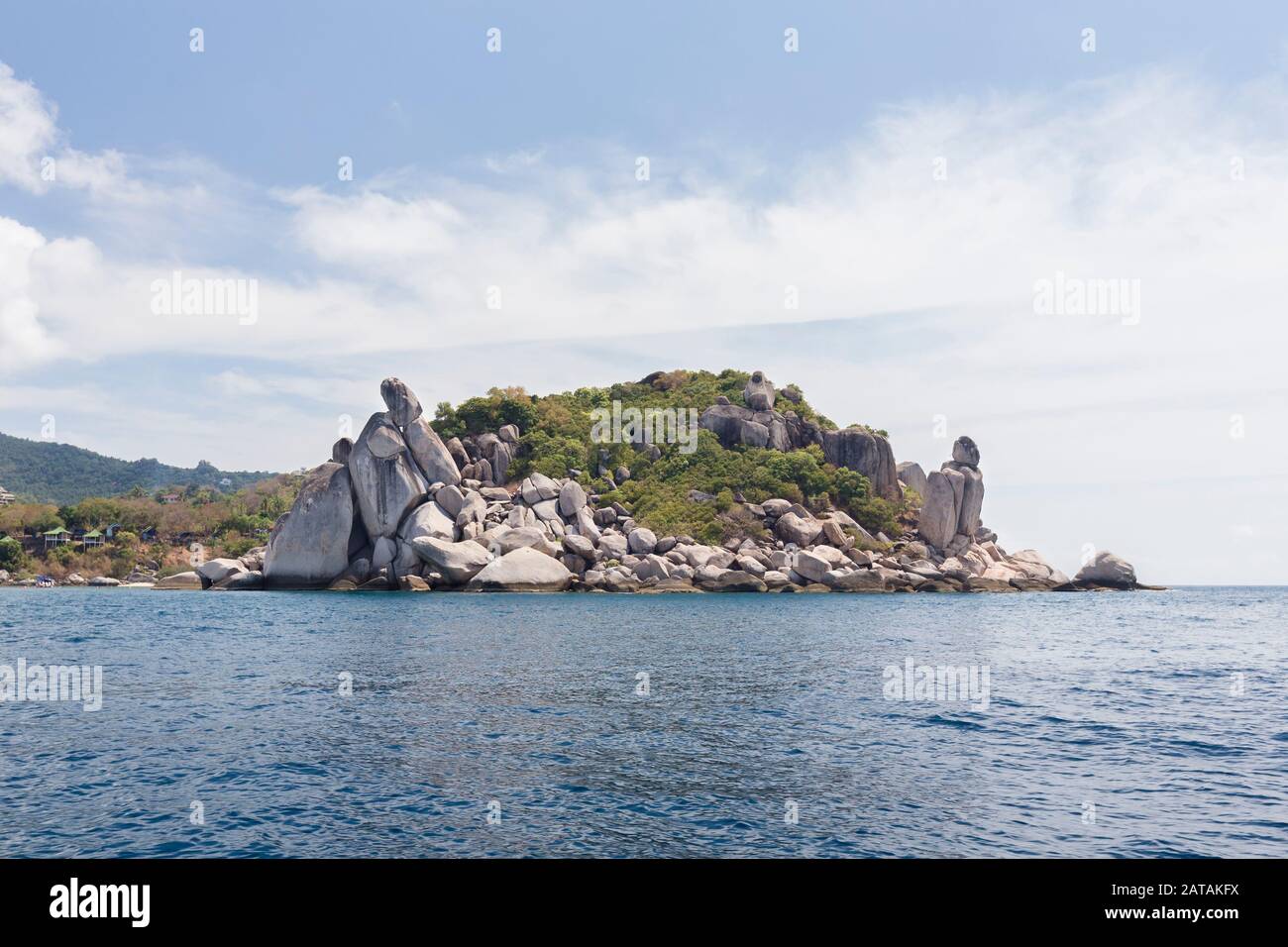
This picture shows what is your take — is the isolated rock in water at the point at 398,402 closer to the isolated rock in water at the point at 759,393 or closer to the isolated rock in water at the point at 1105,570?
the isolated rock in water at the point at 759,393

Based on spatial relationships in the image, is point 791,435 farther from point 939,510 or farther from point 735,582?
point 735,582

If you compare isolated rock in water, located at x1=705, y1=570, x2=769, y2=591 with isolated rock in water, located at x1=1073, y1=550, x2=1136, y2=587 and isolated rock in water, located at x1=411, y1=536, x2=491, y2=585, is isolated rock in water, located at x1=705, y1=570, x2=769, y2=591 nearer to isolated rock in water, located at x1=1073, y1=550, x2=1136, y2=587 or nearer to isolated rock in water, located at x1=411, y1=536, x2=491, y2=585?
isolated rock in water, located at x1=411, y1=536, x2=491, y2=585

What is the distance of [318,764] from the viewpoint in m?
14.9

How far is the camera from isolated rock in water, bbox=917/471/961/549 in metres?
88.2

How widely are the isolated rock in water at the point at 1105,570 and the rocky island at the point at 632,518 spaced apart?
0.19 meters

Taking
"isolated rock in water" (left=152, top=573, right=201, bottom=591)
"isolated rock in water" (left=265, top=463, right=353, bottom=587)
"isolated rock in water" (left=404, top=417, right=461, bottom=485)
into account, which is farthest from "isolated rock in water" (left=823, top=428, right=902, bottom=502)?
"isolated rock in water" (left=152, top=573, right=201, bottom=591)

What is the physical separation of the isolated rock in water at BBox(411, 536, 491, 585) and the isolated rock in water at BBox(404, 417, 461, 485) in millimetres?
8146

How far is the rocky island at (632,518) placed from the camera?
240ft

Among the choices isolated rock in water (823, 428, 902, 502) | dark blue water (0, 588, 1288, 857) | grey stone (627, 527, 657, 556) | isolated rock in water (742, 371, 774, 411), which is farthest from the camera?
isolated rock in water (742, 371, 774, 411)

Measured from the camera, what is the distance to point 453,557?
69.6m

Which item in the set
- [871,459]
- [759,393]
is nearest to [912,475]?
[871,459]
